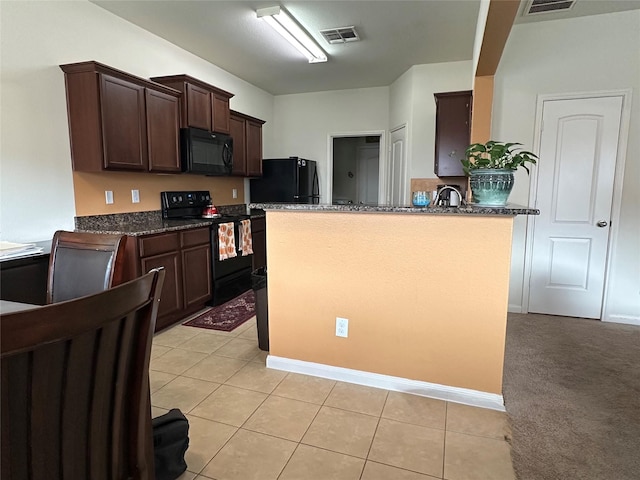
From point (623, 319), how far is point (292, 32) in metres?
4.09

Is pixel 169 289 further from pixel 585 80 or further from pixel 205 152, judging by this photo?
pixel 585 80

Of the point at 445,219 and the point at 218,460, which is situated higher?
the point at 445,219

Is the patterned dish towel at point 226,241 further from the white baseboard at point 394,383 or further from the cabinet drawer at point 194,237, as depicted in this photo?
the white baseboard at point 394,383

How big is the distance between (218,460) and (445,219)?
5.39 feet

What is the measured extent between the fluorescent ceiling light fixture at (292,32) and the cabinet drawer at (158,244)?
204 cm

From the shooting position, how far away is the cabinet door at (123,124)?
9.32 feet

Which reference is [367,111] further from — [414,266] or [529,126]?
[414,266]

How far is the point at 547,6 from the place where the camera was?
310 centimetres

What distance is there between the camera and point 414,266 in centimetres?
213

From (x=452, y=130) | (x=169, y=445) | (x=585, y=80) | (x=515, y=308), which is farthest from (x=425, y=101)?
(x=169, y=445)

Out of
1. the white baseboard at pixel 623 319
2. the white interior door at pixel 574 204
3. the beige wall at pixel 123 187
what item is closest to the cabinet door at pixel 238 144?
the beige wall at pixel 123 187

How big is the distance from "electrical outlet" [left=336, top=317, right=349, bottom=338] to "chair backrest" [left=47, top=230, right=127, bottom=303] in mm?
1318

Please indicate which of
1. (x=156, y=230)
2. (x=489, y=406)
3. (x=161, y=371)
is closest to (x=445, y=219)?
(x=489, y=406)

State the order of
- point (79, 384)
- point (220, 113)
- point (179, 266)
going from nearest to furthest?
point (79, 384)
point (179, 266)
point (220, 113)
